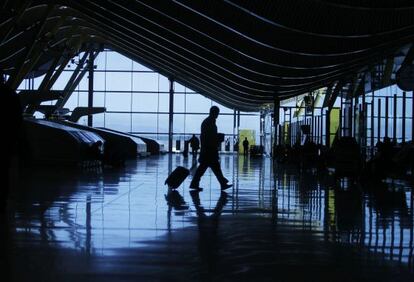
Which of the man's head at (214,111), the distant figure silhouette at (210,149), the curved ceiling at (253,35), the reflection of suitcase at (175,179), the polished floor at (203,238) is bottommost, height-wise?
the polished floor at (203,238)

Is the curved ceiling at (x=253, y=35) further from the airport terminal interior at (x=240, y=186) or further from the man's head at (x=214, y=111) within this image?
the man's head at (x=214, y=111)

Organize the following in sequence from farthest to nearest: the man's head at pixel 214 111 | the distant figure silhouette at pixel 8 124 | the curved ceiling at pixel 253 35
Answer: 1. the curved ceiling at pixel 253 35
2. the man's head at pixel 214 111
3. the distant figure silhouette at pixel 8 124

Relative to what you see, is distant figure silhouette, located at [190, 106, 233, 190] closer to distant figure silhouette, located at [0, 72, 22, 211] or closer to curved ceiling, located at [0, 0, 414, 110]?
curved ceiling, located at [0, 0, 414, 110]

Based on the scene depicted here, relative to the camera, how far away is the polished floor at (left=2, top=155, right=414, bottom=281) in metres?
4.60

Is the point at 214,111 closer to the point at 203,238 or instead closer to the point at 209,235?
the point at 209,235

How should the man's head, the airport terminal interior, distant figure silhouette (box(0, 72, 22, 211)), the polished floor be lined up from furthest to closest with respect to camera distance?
A: the man's head → distant figure silhouette (box(0, 72, 22, 211)) → the airport terminal interior → the polished floor

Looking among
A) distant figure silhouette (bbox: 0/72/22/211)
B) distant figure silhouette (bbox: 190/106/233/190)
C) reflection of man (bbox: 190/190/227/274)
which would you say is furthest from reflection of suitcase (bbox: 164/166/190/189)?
distant figure silhouette (bbox: 0/72/22/211)

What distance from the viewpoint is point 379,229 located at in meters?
7.08

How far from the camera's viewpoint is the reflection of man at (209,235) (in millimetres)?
5066

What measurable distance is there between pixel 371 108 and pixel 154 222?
1338 centimetres

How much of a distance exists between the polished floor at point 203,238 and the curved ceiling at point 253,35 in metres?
6.89

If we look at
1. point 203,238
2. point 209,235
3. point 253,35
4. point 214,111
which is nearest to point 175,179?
point 214,111

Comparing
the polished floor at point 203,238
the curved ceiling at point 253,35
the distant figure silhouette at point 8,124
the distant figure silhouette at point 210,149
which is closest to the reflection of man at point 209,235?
the polished floor at point 203,238

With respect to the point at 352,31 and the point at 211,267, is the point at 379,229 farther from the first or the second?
the point at 352,31
